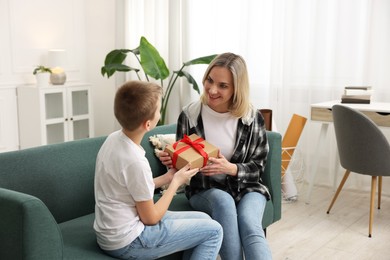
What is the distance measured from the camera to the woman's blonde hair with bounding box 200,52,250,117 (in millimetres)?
2381

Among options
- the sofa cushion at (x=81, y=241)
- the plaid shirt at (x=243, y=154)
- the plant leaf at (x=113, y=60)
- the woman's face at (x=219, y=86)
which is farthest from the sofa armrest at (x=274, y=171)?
the plant leaf at (x=113, y=60)

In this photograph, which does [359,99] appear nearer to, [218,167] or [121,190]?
[218,167]

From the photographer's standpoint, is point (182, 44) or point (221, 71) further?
point (182, 44)

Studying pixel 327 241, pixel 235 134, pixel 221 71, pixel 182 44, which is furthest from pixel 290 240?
pixel 182 44

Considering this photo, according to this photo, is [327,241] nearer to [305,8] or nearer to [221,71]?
[221,71]

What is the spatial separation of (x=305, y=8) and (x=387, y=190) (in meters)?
1.54

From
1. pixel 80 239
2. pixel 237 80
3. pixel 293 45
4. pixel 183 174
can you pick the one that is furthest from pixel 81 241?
pixel 293 45

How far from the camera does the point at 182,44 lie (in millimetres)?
4738

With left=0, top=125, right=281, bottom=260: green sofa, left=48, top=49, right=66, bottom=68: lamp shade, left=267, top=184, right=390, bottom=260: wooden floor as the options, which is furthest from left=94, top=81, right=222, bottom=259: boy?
left=48, top=49, right=66, bottom=68: lamp shade

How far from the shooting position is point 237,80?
2.38 metres

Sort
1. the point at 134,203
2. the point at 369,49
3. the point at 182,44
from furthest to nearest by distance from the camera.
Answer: the point at 182,44
the point at 369,49
the point at 134,203

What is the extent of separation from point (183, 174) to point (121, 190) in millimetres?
337

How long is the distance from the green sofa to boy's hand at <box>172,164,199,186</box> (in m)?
0.30

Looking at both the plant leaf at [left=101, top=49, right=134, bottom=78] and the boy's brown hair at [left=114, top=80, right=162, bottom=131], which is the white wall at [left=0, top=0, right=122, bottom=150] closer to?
the plant leaf at [left=101, top=49, right=134, bottom=78]
